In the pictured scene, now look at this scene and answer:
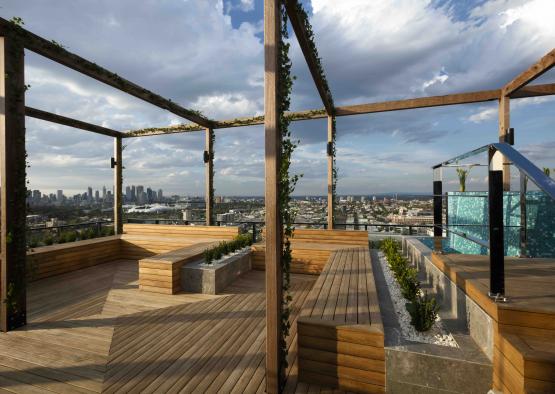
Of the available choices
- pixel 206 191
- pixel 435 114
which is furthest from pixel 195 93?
pixel 435 114

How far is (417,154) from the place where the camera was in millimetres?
6859

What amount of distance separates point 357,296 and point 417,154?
574 centimetres

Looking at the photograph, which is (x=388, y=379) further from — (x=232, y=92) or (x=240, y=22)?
(x=232, y=92)

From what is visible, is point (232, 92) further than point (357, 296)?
Yes

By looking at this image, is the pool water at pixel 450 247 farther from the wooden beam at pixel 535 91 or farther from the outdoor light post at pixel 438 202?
the wooden beam at pixel 535 91

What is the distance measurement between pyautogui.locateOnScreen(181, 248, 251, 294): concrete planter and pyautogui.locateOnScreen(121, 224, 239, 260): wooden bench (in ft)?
6.26

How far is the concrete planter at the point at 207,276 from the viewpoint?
4152mm

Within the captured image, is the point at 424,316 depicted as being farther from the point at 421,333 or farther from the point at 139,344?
the point at 139,344

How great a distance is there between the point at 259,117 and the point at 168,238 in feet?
14.0

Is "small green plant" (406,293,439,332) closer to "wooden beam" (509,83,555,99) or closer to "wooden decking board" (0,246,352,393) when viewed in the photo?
"wooden decking board" (0,246,352,393)

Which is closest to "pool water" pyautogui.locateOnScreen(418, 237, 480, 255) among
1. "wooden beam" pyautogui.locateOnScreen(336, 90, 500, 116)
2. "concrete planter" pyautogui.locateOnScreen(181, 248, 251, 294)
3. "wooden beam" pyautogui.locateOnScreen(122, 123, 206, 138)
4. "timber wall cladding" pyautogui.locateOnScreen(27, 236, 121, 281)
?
"wooden beam" pyautogui.locateOnScreen(336, 90, 500, 116)

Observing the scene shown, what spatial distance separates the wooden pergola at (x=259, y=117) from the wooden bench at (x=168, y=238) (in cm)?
298

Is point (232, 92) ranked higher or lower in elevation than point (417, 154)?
higher

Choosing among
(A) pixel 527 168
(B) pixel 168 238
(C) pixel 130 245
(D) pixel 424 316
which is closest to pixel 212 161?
(B) pixel 168 238
